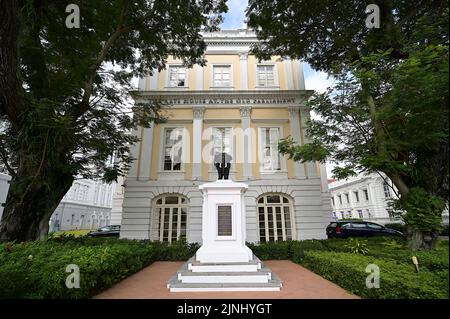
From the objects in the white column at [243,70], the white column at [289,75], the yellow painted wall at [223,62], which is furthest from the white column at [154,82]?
the white column at [289,75]

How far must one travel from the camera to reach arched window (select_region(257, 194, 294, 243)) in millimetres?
12711

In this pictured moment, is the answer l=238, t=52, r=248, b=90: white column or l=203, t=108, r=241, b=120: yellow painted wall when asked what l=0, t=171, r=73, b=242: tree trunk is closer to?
l=203, t=108, r=241, b=120: yellow painted wall

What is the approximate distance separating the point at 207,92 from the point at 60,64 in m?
7.76

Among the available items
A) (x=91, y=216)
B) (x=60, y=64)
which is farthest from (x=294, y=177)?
(x=91, y=216)

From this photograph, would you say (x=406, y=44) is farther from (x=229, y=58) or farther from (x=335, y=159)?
(x=229, y=58)

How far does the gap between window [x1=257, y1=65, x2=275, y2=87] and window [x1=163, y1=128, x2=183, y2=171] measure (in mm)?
6460

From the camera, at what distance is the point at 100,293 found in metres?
5.19

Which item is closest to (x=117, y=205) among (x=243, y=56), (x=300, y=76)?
(x=243, y=56)

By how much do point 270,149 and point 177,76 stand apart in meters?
8.03

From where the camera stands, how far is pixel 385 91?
7.43 meters

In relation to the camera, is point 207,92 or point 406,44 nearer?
→ point 406,44

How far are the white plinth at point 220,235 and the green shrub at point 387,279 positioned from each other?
2.22 metres

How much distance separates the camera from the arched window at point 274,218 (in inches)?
500

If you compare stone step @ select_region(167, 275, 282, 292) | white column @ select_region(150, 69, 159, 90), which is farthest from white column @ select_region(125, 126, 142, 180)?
stone step @ select_region(167, 275, 282, 292)
